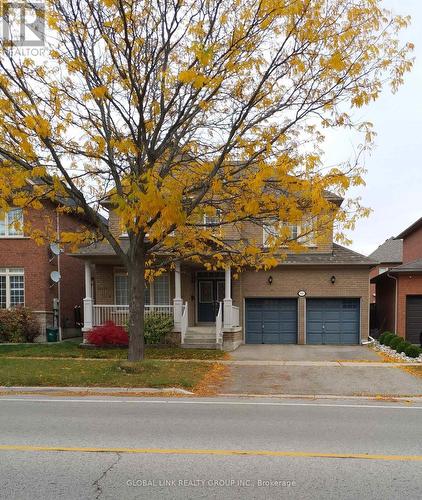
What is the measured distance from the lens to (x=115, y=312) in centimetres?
1967

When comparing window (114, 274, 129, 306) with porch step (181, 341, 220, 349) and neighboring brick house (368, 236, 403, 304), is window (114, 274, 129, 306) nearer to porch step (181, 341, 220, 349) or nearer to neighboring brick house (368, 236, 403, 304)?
porch step (181, 341, 220, 349)

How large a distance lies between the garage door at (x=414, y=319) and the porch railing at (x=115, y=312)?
10514mm

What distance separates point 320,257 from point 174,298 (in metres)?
6.55

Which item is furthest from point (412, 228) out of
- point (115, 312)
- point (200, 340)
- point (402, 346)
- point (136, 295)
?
point (136, 295)

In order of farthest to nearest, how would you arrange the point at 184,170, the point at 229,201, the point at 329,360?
the point at 329,360 → the point at 184,170 → the point at 229,201

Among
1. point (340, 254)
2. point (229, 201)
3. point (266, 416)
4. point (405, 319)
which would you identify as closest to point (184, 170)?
point (229, 201)

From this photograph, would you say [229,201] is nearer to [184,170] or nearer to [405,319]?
[184,170]

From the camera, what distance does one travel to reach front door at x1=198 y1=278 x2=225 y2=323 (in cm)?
2108

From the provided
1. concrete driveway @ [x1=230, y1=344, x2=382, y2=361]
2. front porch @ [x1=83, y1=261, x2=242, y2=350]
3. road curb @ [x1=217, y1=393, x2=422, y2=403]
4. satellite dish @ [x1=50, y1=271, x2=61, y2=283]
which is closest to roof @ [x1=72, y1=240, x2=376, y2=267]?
front porch @ [x1=83, y1=261, x2=242, y2=350]

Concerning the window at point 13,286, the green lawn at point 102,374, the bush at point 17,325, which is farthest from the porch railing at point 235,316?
the window at point 13,286

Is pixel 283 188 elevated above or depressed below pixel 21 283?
above

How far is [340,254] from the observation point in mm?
20578

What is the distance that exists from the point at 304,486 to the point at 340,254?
16.7 m

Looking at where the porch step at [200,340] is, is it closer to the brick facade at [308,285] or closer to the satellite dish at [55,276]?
the brick facade at [308,285]
